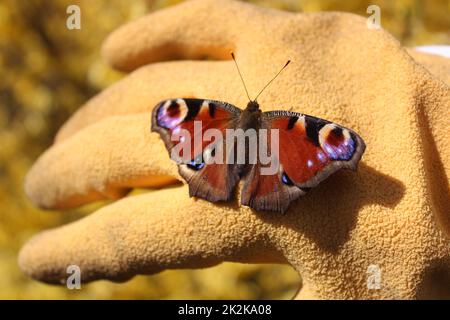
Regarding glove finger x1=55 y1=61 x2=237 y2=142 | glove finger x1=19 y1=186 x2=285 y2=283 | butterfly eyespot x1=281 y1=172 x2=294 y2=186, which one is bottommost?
glove finger x1=19 y1=186 x2=285 y2=283

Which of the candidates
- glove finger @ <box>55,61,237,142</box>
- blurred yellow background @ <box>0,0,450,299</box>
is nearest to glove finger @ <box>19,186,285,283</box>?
glove finger @ <box>55,61,237,142</box>

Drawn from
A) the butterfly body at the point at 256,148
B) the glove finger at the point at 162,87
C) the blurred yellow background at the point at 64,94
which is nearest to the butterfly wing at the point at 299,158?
the butterfly body at the point at 256,148

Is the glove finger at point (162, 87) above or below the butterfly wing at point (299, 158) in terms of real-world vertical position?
above

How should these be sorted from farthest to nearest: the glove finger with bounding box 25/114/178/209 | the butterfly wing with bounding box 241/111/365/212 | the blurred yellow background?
the blurred yellow background < the glove finger with bounding box 25/114/178/209 < the butterfly wing with bounding box 241/111/365/212

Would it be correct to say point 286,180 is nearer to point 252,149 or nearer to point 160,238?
point 252,149

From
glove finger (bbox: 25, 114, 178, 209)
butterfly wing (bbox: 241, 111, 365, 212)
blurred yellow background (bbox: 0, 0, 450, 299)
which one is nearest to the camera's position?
butterfly wing (bbox: 241, 111, 365, 212)

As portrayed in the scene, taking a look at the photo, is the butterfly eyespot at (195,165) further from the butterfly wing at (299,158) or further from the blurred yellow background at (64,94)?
the blurred yellow background at (64,94)

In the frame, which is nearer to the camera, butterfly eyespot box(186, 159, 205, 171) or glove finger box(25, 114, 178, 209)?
butterfly eyespot box(186, 159, 205, 171)

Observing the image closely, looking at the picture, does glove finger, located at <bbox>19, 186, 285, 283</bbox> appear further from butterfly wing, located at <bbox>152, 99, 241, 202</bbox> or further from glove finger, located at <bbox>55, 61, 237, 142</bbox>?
glove finger, located at <bbox>55, 61, 237, 142</bbox>
